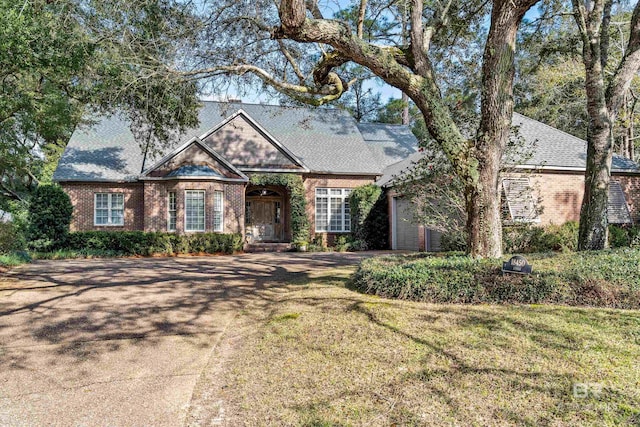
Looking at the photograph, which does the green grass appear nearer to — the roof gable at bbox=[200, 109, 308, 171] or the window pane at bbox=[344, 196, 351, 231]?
the roof gable at bbox=[200, 109, 308, 171]

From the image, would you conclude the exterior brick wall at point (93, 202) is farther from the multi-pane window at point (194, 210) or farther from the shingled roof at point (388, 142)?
the shingled roof at point (388, 142)

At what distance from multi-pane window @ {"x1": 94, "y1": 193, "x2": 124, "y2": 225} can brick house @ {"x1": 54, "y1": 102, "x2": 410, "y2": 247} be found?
46 mm

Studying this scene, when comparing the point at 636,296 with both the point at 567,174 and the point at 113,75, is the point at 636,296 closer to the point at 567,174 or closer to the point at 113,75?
the point at 567,174

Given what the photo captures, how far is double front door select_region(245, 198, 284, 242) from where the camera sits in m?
22.4

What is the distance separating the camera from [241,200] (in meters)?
19.8

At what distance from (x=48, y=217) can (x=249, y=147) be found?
29.7 ft

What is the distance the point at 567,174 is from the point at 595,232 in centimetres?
646

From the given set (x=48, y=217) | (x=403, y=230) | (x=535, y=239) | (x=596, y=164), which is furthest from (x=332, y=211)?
(x=596, y=164)

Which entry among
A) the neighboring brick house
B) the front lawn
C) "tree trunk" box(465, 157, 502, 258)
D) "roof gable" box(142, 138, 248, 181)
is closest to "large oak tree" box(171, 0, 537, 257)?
"tree trunk" box(465, 157, 502, 258)

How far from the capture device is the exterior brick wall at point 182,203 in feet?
61.2

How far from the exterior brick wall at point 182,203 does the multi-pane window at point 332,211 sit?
4.09 meters

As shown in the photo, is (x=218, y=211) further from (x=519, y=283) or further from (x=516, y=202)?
(x=519, y=283)

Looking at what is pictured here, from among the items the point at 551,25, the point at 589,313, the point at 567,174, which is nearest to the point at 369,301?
the point at 589,313

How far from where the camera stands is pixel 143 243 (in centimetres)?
1783
